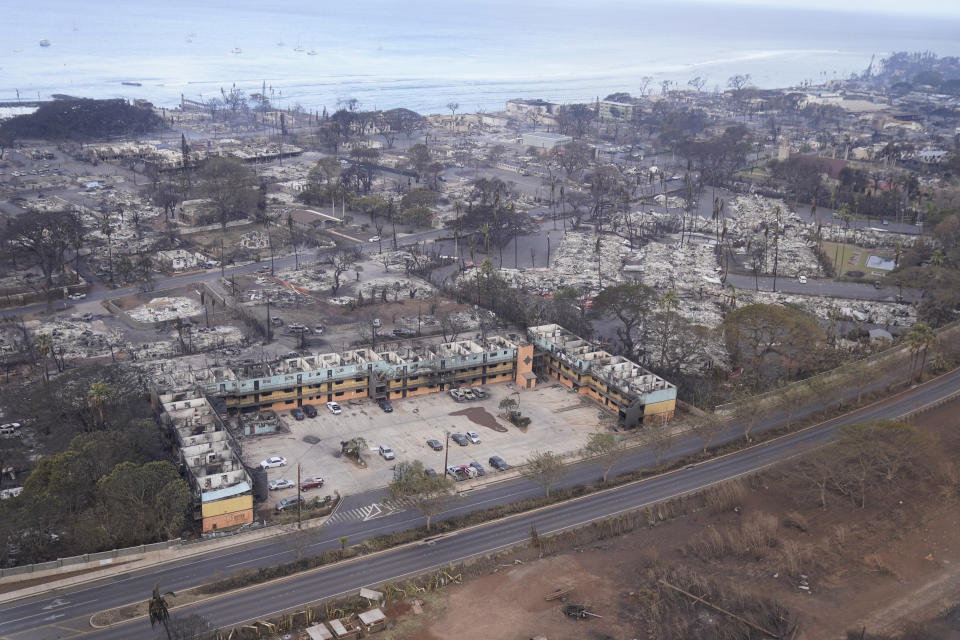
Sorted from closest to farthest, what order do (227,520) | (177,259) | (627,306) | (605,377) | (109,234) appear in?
(227,520)
(605,377)
(627,306)
(177,259)
(109,234)

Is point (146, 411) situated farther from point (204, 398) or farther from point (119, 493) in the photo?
point (119, 493)

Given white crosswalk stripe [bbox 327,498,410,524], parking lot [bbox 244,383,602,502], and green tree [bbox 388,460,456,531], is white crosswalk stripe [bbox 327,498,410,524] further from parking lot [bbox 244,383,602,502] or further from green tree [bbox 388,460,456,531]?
parking lot [bbox 244,383,602,502]

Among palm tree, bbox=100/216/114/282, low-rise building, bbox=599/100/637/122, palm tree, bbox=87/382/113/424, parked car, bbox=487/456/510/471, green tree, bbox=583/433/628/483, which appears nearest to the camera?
palm tree, bbox=87/382/113/424

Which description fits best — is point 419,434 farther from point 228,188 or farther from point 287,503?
point 228,188

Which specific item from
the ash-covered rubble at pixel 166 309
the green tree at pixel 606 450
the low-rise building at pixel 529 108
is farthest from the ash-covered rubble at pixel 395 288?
the low-rise building at pixel 529 108

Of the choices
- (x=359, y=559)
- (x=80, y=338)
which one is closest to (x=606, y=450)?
(x=359, y=559)

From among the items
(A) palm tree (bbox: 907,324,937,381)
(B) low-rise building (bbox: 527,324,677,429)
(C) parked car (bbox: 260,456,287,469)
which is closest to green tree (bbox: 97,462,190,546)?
(C) parked car (bbox: 260,456,287,469)
